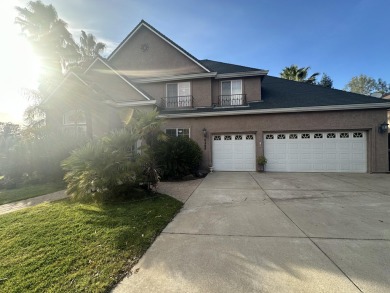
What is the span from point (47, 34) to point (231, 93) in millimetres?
20275

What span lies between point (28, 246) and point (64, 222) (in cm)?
91

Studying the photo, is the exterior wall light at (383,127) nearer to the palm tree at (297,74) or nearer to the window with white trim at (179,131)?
the window with white trim at (179,131)

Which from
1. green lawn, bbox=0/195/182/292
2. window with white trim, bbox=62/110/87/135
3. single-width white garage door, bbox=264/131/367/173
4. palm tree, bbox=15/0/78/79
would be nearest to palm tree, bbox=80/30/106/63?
palm tree, bbox=15/0/78/79

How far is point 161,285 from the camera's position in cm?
235

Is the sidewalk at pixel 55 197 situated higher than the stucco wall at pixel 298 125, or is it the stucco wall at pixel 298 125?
the stucco wall at pixel 298 125

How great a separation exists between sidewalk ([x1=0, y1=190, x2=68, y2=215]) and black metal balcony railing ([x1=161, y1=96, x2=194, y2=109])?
888cm

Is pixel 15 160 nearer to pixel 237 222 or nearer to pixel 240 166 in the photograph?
pixel 237 222

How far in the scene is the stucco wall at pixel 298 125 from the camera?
9852mm

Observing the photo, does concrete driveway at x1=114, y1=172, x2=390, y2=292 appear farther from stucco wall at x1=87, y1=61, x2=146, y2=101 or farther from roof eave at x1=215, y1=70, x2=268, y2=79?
roof eave at x1=215, y1=70, x2=268, y2=79

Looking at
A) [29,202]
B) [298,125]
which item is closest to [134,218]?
[29,202]

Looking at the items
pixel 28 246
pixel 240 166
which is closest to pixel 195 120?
pixel 240 166

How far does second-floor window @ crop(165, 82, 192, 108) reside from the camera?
13.3 m

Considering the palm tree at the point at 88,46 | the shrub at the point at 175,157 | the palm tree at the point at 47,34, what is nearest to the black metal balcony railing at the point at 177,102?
the shrub at the point at 175,157

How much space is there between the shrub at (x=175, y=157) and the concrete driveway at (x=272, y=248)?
351 cm
